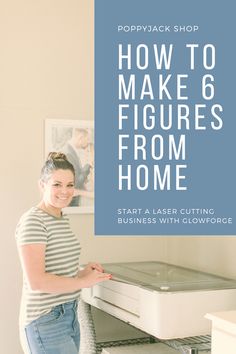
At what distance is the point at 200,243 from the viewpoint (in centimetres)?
268

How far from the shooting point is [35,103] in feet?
8.61

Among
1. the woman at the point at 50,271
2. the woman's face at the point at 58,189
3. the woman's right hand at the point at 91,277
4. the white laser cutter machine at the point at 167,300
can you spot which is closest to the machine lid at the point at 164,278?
the white laser cutter machine at the point at 167,300

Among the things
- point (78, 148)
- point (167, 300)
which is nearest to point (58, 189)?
point (167, 300)

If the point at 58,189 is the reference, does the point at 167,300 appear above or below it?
below

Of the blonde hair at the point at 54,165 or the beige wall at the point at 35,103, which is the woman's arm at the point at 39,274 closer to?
the blonde hair at the point at 54,165

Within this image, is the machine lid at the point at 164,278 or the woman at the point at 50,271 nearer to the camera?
the woman at the point at 50,271

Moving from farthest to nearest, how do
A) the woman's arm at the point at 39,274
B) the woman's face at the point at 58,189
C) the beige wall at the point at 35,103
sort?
the beige wall at the point at 35,103, the woman's face at the point at 58,189, the woman's arm at the point at 39,274

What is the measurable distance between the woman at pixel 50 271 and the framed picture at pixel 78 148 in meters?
0.67

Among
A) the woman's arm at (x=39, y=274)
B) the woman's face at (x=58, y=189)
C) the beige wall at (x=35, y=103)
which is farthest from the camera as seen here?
the beige wall at (x=35, y=103)

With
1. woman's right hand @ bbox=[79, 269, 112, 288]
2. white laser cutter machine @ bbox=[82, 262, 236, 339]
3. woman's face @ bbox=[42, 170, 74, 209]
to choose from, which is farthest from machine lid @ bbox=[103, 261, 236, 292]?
woman's face @ bbox=[42, 170, 74, 209]

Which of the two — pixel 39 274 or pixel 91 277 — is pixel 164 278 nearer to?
pixel 91 277

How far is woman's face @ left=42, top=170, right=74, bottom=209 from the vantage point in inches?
76.4

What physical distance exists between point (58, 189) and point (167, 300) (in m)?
0.54

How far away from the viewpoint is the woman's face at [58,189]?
1939mm
